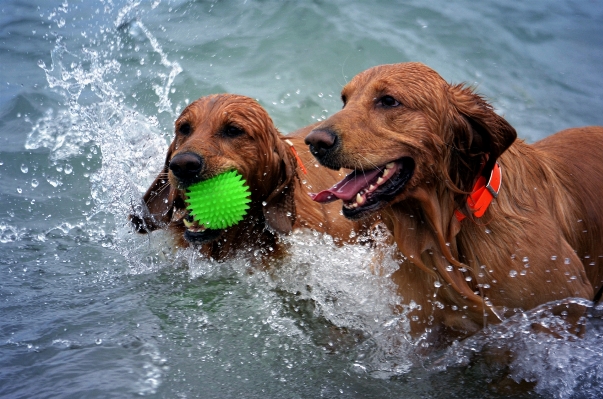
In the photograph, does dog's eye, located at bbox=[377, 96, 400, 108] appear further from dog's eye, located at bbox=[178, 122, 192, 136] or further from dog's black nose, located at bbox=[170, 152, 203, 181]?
dog's eye, located at bbox=[178, 122, 192, 136]

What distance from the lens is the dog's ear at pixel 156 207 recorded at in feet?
18.4

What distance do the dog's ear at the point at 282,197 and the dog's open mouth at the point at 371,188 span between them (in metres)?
1.48

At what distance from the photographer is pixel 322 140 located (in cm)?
357

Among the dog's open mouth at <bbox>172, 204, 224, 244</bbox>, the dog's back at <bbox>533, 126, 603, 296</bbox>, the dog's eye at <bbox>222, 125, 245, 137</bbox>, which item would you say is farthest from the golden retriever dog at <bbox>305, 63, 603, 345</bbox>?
the dog's open mouth at <bbox>172, 204, 224, 244</bbox>

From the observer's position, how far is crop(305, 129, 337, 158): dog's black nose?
3576 millimetres

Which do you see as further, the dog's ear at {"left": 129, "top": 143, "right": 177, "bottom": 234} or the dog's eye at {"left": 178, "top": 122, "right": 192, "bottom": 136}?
the dog's ear at {"left": 129, "top": 143, "right": 177, "bottom": 234}

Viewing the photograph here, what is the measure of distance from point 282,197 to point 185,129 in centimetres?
91

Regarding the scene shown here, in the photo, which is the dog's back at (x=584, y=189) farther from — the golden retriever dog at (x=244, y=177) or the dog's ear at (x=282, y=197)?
the dog's ear at (x=282, y=197)

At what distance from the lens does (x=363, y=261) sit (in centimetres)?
527

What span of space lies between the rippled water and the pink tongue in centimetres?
83

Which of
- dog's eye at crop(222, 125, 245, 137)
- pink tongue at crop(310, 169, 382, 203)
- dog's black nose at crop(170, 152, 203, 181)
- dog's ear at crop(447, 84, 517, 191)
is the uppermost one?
dog's ear at crop(447, 84, 517, 191)

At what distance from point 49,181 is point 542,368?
5.58m

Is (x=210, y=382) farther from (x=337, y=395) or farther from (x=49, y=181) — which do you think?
(x=49, y=181)

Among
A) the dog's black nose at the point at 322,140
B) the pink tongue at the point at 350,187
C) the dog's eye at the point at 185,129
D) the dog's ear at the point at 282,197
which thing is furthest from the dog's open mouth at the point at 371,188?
the dog's eye at the point at 185,129
